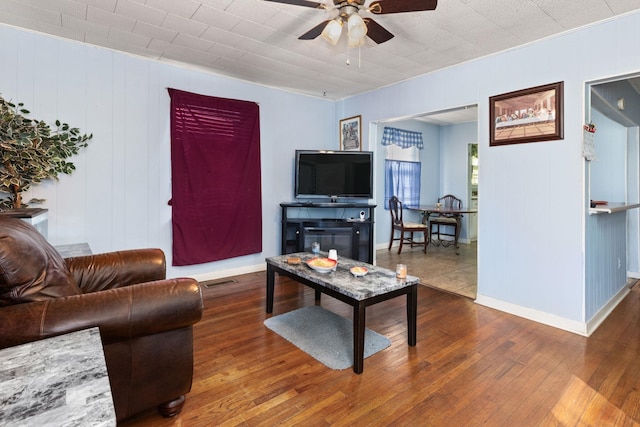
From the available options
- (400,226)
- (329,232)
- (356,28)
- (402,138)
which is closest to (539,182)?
(356,28)

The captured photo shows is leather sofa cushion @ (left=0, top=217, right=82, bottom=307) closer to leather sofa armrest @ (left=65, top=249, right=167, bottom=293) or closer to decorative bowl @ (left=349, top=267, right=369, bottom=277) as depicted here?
leather sofa armrest @ (left=65, top=249, right=167, bottom=293)

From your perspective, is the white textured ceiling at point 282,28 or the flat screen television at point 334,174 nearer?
the white textured ceiling at point 282,28

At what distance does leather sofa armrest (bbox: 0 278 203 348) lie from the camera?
120cm

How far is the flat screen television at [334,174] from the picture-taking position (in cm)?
444

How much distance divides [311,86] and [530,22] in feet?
8.19

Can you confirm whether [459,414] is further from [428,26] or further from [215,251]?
[215,251]

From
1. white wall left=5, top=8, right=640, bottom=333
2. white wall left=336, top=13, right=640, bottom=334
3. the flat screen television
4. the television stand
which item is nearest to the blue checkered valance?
the flat screen television

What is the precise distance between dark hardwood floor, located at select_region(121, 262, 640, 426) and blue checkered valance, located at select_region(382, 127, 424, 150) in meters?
3.83

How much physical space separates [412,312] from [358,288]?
51 centimetres

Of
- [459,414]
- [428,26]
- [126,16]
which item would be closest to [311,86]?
[428,26]

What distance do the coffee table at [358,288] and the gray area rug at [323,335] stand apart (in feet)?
0.67

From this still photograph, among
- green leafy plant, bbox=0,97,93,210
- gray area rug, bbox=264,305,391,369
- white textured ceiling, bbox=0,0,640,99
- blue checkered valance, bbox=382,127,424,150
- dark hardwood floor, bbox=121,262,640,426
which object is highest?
white textured ceiling, bbox=0,0,640,99

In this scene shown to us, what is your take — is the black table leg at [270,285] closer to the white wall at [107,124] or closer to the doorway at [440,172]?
the white wall at [107,124]

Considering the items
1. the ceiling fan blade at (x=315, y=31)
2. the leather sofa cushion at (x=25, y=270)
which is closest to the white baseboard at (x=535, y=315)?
the ceiling fan blade at (x=315, y=31)
